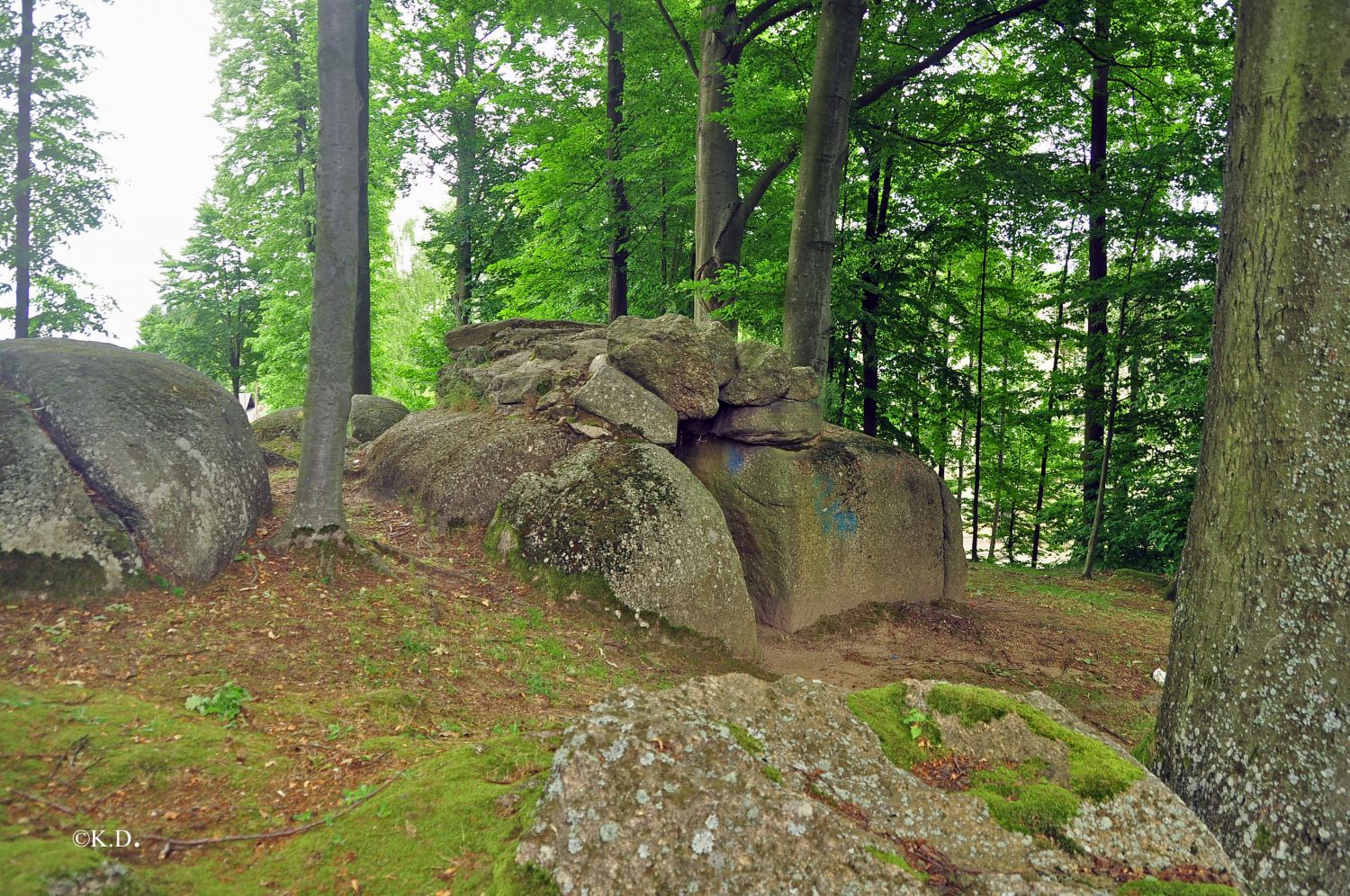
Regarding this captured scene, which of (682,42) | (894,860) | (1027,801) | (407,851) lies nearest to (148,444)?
(407,851)

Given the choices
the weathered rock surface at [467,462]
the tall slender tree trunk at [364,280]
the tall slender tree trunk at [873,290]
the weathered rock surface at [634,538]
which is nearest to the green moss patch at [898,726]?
the weathered rock surface at [634,538]

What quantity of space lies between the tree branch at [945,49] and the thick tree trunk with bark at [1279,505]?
7993 millimetres

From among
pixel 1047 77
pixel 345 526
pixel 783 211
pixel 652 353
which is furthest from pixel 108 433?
pixel 1047 77

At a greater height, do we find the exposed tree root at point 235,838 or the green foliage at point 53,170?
the green foliage at point 53,170

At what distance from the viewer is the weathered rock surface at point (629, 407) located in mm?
8672

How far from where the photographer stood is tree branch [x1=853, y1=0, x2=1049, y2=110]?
11125 millimetres

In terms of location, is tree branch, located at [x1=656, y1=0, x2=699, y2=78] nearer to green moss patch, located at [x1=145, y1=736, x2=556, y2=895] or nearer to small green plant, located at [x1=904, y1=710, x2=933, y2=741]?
small green plant, located at [x1=904, y1=710, x2=933, y2=741]

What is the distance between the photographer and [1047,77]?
1413cm

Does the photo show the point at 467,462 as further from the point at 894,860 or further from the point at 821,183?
the point at 894,860

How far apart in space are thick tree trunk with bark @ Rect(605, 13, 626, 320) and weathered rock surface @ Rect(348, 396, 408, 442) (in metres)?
5.91

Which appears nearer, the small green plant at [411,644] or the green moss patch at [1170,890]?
the green moss patch at [1170,890]

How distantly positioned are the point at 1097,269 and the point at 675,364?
37.6ft

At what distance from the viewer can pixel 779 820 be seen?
2.63 m

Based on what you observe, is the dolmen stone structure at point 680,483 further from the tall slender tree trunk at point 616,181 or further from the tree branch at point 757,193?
the tall slender tree trunk at point 616,181
